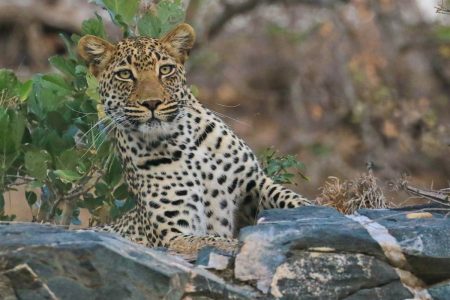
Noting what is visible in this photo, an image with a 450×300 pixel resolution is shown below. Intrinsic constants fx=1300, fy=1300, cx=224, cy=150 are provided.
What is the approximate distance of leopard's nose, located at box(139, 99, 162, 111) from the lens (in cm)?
994

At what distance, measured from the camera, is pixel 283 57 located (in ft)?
87.1

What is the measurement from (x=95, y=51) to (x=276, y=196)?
1895 millimetres

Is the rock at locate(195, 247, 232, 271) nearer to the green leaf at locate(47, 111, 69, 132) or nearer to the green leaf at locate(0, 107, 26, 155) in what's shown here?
the green leaf at locate(0, 107, 26, 155)

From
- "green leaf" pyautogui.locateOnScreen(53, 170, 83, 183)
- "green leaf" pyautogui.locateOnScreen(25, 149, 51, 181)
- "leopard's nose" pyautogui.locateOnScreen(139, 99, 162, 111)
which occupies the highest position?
"leopard's nose" pyautogui.locateOnScreen(139, 99, 162, 111)

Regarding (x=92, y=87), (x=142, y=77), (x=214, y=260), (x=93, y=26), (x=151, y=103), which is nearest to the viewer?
(x=214, y=260)

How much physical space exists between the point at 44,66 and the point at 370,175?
16508 mm

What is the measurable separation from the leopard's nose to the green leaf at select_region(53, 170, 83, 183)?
3.43 ft

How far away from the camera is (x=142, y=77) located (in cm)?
1023

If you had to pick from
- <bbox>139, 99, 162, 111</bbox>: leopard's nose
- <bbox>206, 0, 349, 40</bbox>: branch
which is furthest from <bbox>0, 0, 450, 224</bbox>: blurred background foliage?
<bbox>139, 99, 162, 111</bbox>: leopard's nose

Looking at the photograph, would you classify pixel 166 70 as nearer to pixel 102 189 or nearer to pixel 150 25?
pixel 150 25

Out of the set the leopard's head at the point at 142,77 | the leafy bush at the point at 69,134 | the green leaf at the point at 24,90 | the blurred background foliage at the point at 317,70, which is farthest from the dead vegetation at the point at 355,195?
the blurred background foliage at the point at 317,70

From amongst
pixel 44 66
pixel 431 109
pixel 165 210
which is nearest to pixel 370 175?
pixel 165 210

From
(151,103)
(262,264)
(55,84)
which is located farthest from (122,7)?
(262,264)

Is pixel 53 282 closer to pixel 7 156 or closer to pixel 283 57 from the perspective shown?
pixel 7 156
